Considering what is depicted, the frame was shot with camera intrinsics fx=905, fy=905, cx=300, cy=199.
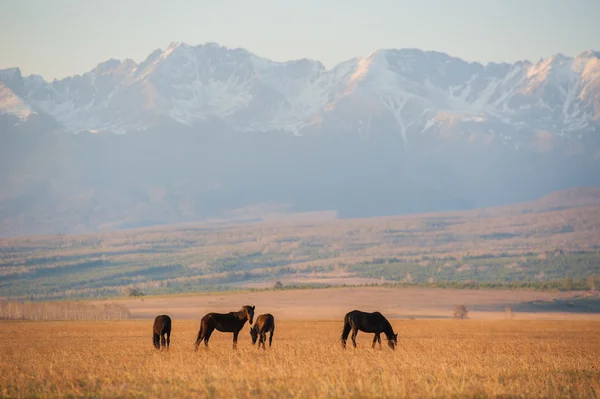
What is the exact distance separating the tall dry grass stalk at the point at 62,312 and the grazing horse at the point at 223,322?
3230 inches

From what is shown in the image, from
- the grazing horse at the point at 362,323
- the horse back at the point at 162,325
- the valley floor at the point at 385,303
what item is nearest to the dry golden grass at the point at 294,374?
the grazing horse at the point at 362,323

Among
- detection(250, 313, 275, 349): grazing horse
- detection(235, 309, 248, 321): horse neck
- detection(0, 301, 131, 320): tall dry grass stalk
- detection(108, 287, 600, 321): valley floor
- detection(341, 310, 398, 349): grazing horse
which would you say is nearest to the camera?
detection(341, 310, 398, 349): grazing horse

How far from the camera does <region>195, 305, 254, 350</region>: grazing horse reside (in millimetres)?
40562

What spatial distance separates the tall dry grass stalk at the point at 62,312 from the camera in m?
120

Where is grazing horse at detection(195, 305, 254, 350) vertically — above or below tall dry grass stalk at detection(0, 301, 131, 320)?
above

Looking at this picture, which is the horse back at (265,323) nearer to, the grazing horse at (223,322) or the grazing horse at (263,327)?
the grazing horse at (263,327)

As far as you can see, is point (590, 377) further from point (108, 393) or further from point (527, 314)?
point (527, 314)

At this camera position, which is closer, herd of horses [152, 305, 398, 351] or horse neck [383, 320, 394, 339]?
herd of horses [152, 305, 398, 351]

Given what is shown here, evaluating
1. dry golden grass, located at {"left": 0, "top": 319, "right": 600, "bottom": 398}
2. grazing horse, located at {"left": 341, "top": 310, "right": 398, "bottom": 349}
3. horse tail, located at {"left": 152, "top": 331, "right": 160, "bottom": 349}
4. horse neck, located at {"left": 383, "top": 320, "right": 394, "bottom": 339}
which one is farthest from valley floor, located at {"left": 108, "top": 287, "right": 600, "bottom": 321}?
dry golden grass, located at {"left": 0, "top": 319, "right": 600, "bottom": 398}

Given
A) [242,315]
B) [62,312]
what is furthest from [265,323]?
[62,312]

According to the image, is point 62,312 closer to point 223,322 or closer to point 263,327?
point 263,327

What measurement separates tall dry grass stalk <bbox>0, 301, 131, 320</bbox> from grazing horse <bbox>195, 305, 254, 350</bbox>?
8204 cm

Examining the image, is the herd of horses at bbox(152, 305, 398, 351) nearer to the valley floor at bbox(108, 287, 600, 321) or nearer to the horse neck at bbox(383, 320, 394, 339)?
the horse neck at bbox(383, 320, 394, 339)

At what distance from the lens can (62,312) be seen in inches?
4835
